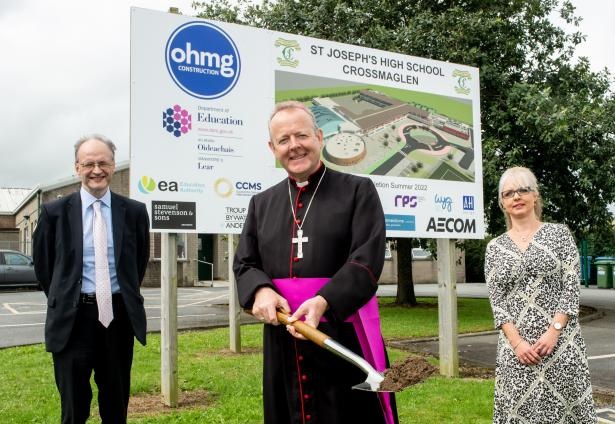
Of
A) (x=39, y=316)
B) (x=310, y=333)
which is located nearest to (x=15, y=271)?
(x=39, y=316)

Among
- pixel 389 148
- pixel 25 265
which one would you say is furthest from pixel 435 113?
pixel 25 265

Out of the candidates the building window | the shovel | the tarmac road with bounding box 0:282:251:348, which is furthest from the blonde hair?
the building window

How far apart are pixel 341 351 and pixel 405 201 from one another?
15.9 feet

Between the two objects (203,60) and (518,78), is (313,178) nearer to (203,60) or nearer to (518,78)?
(203,60)

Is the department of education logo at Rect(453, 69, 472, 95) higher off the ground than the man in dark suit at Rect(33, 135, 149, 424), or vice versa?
the department of education logo at Rect(453, 69, 472, 95)

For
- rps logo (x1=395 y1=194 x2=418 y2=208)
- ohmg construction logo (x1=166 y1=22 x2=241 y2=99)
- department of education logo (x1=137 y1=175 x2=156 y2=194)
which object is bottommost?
rps logo (x1=395 y1=194 x2=418 y2=208)

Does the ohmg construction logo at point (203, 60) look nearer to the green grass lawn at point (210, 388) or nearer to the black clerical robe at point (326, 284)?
the green grass lawn at point (210, 388)

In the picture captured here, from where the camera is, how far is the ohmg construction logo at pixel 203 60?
5.63 metres

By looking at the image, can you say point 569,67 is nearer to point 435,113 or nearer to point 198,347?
point 435,113

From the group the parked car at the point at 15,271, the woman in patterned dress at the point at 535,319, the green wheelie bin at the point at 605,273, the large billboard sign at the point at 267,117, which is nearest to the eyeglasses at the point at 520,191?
the woman in patterned dress at the point at 535,319

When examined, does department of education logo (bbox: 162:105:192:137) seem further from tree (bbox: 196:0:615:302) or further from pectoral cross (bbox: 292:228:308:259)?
tree (bbox: 196:0:615:302)

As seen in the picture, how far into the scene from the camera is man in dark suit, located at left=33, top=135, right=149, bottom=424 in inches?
139

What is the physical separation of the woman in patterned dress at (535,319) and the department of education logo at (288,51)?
3.24 m

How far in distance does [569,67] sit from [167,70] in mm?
11681
